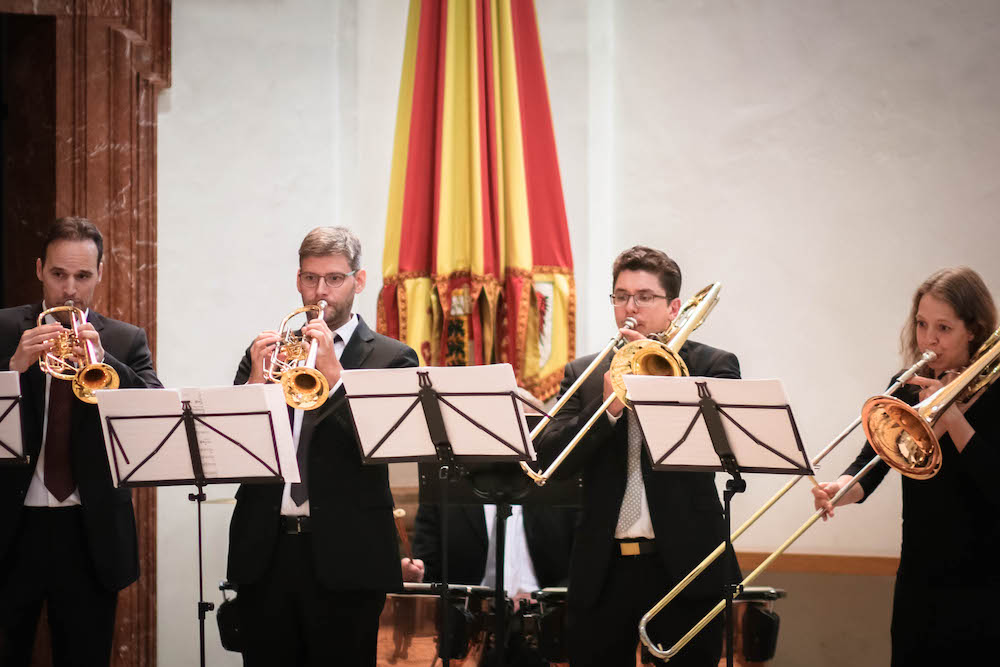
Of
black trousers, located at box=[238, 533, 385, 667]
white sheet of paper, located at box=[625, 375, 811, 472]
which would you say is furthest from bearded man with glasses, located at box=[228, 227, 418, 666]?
white sheet of paper, located at box=[625, 375, 811, 472]

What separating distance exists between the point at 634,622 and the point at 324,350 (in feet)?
4.38

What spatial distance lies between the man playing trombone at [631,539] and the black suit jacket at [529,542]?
3.76 ft

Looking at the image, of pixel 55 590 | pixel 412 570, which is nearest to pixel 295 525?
pixel 55 590

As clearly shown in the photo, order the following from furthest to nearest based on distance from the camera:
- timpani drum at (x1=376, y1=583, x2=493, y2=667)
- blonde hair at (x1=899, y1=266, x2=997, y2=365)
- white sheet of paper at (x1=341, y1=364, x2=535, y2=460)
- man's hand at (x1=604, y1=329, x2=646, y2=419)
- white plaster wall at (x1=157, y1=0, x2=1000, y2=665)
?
white plaster wall at (x1=157, y1=0, x2=1000, y2=665), timpani drum at (x1=376, y1=583, x2=493, y2=667), man's hand at (x1=604, y1=329, x2=646, y2=419), blonde hair at (x1=899, y1=266, x2=997, y2=365), white sheet of paper at (x1=341, y1=364, x2=535, y2=460)

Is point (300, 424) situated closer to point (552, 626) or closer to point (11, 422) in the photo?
point (11, 422)

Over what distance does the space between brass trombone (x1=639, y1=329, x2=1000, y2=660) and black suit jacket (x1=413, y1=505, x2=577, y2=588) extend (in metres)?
1.46

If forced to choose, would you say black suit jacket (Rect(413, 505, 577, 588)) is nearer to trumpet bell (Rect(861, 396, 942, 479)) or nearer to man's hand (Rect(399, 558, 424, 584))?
man's hand (Rect(399, 558, 424, 584))

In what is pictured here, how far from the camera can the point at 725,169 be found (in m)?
5.04

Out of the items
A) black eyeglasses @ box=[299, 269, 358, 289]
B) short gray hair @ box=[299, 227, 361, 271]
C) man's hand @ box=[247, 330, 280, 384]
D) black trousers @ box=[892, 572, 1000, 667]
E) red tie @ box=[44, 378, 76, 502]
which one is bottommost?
black trousers @ box=[892, 572, 1000, 667]

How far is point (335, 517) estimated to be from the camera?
3.35 metres

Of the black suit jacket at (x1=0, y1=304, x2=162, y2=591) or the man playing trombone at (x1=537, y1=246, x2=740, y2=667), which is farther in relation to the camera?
the black suit jacket at (x1=0, y1=304, x2=162, y2=591)

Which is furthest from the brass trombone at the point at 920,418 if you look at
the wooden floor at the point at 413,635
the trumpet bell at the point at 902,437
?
the wooden floor at the point at 413,635

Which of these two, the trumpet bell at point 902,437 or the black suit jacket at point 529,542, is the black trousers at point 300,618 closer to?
the black suit jacket at point 529,542

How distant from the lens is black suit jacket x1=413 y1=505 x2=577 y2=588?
15.2 ft
